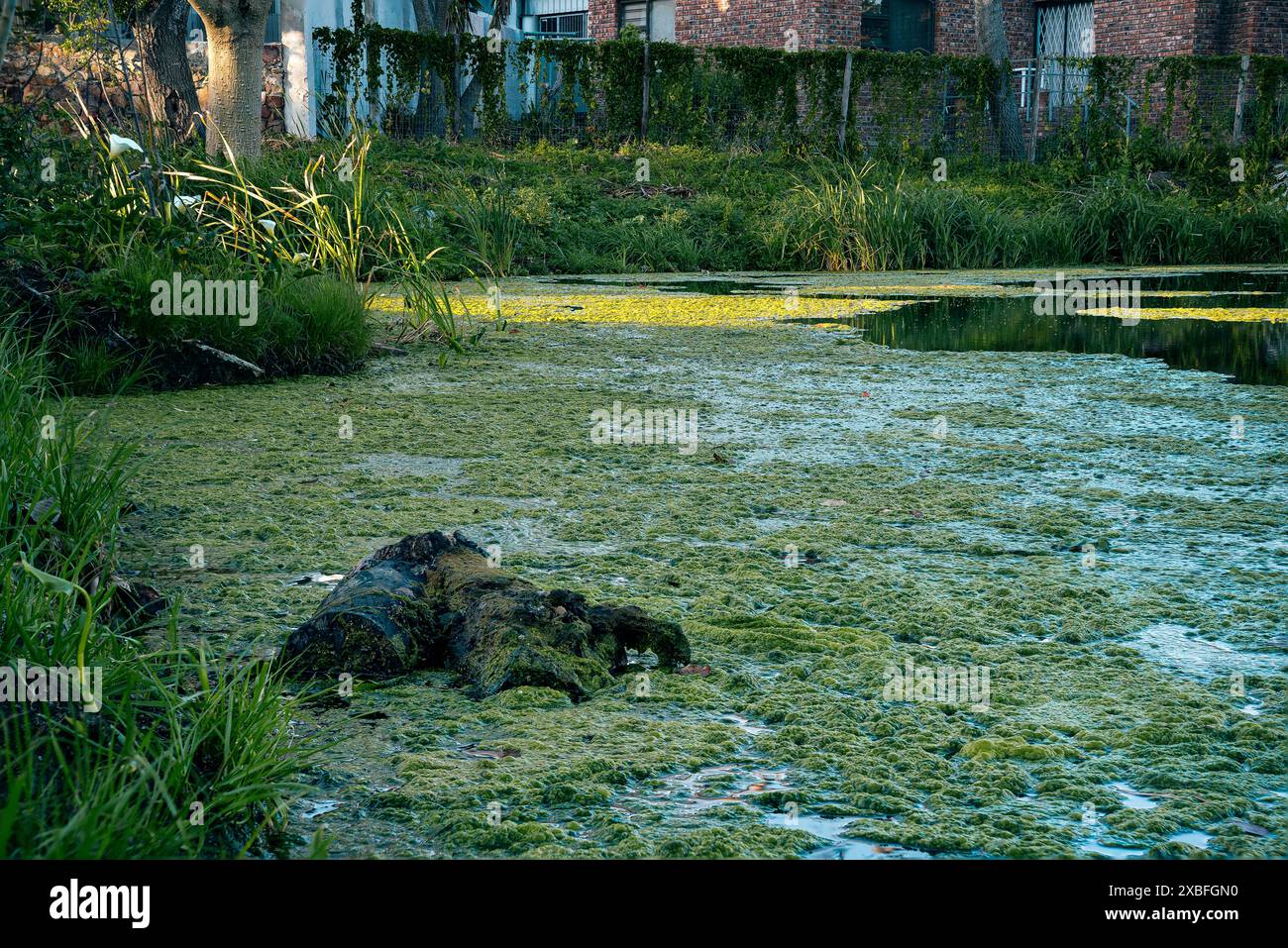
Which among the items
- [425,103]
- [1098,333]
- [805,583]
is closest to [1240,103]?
[425,103]

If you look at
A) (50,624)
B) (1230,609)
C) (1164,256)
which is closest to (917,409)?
(1230,609)

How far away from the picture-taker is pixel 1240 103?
16359 millimetres

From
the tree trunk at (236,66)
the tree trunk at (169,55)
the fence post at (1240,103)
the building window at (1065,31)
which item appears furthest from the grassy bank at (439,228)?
the building window at (1065,31)

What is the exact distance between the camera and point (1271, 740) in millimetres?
1748

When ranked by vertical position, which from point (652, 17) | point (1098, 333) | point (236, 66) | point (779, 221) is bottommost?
point (1098, 333)

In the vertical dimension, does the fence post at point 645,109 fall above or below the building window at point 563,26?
below

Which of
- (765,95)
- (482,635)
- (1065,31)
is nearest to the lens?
(482,635)

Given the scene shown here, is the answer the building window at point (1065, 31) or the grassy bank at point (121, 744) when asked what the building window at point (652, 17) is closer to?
the building window at point (1065, 31)

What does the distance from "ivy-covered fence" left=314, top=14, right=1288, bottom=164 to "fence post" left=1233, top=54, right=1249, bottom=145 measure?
3cm

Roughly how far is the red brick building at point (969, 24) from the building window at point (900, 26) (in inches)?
0.6

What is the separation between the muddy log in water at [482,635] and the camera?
77.0 inches

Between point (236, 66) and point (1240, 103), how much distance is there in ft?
43.2

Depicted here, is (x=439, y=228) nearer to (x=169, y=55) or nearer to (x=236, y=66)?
(x=236, y=66)
